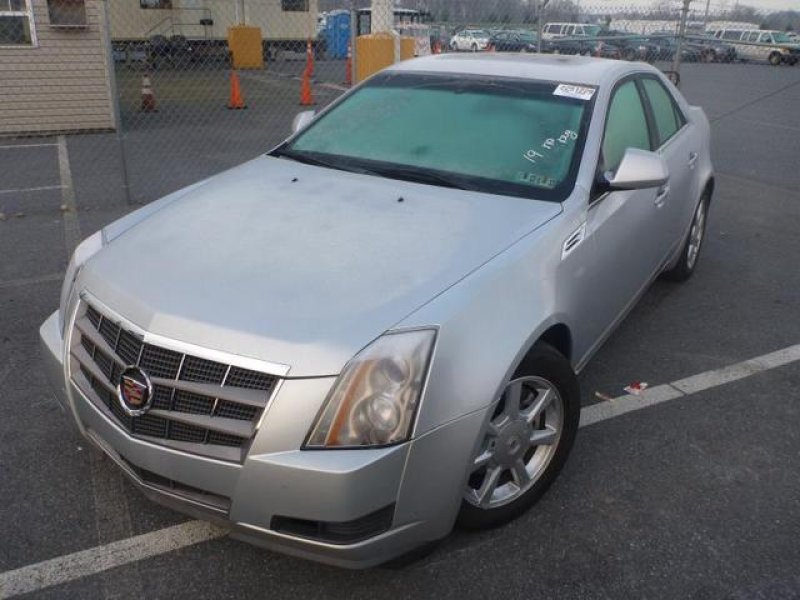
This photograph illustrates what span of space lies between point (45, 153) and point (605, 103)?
28.4 ft

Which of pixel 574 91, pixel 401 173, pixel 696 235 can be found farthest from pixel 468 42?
pixel 401 173

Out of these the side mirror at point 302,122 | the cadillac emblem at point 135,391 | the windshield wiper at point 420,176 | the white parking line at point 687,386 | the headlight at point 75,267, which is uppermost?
the side mirror at point 302,122

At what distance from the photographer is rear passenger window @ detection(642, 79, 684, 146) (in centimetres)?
434

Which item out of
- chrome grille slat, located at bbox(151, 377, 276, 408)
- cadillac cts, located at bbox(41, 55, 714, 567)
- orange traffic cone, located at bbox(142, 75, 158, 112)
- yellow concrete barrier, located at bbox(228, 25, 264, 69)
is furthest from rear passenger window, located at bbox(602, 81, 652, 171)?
yellow concrete barrier, located at bbox(228, 25, 264, 69)

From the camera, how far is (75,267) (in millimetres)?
2805

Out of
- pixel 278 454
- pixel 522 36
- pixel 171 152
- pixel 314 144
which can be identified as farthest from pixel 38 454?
pixel 522 36

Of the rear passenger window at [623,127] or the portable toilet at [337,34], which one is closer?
the rear passenger window at [623,127]

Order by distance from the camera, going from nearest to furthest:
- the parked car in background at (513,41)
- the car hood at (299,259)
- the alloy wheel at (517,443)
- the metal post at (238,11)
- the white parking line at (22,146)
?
1. the car hood at (299,259)
2. the alloy wheel at (517,443)
3. the white parking line at (22,146)
4. the parked car in background at (513,41)
5. the metal post at (238,11)

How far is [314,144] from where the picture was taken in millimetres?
3777

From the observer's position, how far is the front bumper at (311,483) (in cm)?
203

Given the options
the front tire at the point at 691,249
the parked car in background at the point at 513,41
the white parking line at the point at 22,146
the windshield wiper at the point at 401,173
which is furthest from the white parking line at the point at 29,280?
the parked car in background at the point at 513,41

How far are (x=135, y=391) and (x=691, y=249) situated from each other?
430cm

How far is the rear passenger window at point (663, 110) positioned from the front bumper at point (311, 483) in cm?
290

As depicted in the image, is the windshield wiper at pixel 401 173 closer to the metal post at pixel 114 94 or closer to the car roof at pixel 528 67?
the car roof at pixel 528 67
